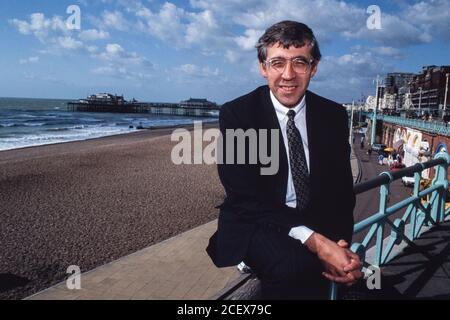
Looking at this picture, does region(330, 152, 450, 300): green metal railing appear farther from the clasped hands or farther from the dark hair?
the dark hair

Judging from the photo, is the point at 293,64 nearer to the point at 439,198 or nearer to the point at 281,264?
the point at 281,264

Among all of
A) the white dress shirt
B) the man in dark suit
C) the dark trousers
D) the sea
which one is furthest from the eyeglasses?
the sea

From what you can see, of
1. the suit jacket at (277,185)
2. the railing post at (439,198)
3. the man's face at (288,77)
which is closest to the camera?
the suit jacket at (277,185)

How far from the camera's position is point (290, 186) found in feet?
5.64

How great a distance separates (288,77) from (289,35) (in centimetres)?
18

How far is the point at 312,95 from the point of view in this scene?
6.19 ft

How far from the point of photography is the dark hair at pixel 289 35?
5.44 feet

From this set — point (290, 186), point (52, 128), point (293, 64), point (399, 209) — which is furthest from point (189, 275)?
point (52, 128)

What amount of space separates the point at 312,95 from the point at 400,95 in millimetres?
157482

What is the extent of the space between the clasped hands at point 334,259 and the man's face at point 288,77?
2.08 ft

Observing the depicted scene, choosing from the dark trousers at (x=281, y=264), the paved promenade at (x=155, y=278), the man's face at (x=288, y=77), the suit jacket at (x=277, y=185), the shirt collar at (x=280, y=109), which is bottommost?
the paved promenade at (x=155, y=278)

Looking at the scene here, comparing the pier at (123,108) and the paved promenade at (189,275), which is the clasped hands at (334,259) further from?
the pier at (123,108)

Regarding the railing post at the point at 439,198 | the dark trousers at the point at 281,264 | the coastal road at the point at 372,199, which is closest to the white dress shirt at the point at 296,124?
the dark trousers at the point at 281,264
